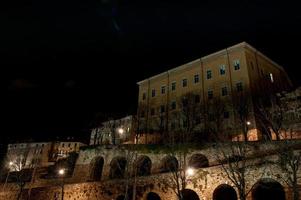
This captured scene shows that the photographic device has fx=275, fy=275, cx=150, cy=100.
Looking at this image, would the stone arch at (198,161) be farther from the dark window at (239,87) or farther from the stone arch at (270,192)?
the dark window at (239,87)

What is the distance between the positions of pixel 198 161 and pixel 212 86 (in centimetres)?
1663

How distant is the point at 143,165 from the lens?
131 feet

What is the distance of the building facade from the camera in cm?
4278

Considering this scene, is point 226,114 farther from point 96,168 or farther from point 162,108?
point 96,168

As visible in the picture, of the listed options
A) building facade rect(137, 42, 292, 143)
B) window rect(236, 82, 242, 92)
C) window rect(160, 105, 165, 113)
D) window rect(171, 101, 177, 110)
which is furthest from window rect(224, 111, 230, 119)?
window rect(160, 105, 165, 113)

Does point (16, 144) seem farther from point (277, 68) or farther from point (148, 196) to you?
point (277, 68)

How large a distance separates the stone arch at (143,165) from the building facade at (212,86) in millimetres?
10091

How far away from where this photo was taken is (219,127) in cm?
4191

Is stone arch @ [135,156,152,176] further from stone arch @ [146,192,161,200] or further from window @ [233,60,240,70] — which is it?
window @ [233,60,240,70]

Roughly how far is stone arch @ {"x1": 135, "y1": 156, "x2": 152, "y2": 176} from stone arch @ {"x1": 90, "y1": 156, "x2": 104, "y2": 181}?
6.69 meters

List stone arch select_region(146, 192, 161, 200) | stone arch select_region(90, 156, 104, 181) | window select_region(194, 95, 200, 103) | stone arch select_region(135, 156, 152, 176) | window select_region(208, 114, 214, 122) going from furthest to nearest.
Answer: window select_region(194, 95, 200, 103)
window select_region(208, 114, 214, 122)
stone arch select_region(90, 156, 104, 181)
stone arch select_region(135, 156, 152, 176)
stone arch select_region(146, 192, 161, 200)

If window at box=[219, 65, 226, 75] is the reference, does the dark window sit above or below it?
below

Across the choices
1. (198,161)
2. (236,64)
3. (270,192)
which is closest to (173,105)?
(236,64)

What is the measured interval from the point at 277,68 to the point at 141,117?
27.8 metres
